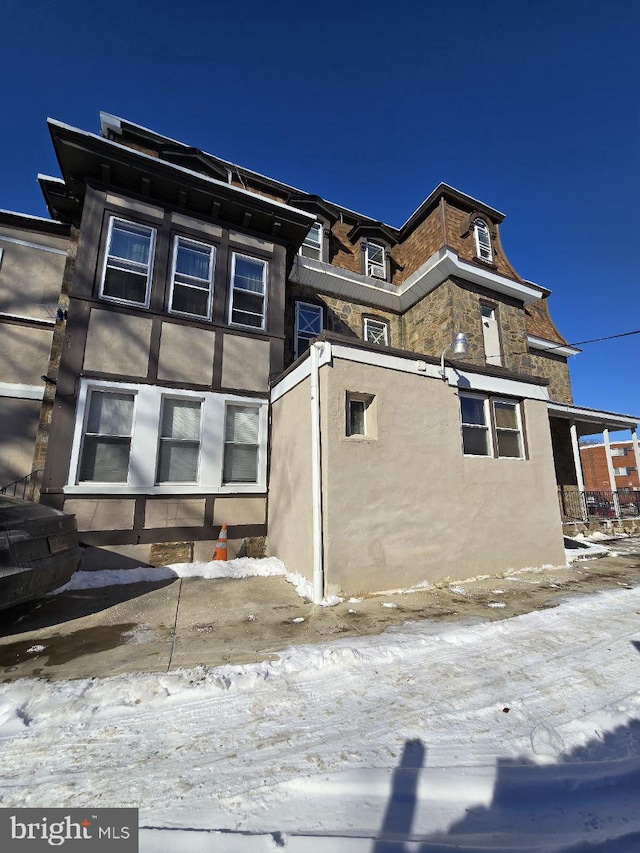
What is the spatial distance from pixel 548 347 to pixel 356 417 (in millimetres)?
12082

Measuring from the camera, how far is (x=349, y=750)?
2082mm

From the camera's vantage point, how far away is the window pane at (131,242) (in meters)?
7.30

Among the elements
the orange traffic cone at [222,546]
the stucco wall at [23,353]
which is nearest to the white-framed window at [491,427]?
the orange traffic cone at [222,546]

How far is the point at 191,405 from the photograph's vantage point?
7.27m

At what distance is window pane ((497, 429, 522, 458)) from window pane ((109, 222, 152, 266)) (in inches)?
333

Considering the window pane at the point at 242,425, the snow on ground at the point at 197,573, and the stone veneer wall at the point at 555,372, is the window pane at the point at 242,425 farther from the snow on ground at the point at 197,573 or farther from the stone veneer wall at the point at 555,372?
the stone veneer wall at the point at 555,372

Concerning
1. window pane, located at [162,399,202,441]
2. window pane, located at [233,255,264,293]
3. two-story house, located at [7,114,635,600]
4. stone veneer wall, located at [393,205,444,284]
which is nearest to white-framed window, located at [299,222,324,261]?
two-story house, located at [7,114,635,600]

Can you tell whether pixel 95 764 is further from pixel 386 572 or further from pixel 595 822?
pixel 386 572

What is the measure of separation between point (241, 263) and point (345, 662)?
325 inches

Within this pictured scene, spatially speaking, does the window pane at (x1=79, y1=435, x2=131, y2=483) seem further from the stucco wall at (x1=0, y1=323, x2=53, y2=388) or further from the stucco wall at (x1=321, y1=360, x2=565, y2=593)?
the stucco wall at (x1=321, y1=360, x2=565, y2=593)

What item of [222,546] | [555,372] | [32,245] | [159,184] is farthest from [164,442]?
[555,372]

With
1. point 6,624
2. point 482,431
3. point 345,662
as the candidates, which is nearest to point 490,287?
point 482,431

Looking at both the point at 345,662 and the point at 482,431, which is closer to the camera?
the point at 345,662

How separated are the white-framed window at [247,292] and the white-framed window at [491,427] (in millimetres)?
4992
